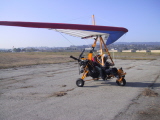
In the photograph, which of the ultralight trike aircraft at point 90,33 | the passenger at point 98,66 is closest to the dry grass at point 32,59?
the ultralight trike aircraft at point 90,33

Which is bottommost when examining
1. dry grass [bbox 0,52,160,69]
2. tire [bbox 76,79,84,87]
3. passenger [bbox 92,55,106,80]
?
tire [bbox 76,79,84,87]

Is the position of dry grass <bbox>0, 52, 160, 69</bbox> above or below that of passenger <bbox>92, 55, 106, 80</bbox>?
below

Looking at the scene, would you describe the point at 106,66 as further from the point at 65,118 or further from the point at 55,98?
the point at 65,118

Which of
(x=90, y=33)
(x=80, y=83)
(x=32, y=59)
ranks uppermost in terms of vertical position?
(x=90, y=33)

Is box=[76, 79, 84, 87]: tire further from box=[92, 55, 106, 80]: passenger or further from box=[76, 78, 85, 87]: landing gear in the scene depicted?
box=[92, 55, 106, 80]: passenger

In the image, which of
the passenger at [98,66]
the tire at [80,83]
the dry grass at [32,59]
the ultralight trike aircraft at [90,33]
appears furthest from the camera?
the dry grass at [32,59]

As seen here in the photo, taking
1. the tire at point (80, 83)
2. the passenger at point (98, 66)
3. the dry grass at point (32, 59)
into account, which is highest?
the passenger at point (98, 66)

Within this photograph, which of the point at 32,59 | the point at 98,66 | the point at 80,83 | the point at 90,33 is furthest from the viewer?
the point at 32,59

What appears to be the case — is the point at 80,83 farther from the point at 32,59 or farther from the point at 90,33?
the point at 32,59

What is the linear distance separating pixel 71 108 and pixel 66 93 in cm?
194

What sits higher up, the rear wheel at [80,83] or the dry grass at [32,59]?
the dry grass at [32,59]

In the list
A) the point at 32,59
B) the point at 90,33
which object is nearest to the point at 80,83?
the point at 90,33

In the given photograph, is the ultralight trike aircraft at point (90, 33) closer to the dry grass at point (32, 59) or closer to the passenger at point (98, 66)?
the passenger at point (98, 66)

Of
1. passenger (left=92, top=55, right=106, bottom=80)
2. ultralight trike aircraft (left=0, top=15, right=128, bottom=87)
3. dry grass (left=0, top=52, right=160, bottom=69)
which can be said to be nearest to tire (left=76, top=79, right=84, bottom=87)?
ultralight trike aircraft (left=0, top=15, right=128, bottom=87)
